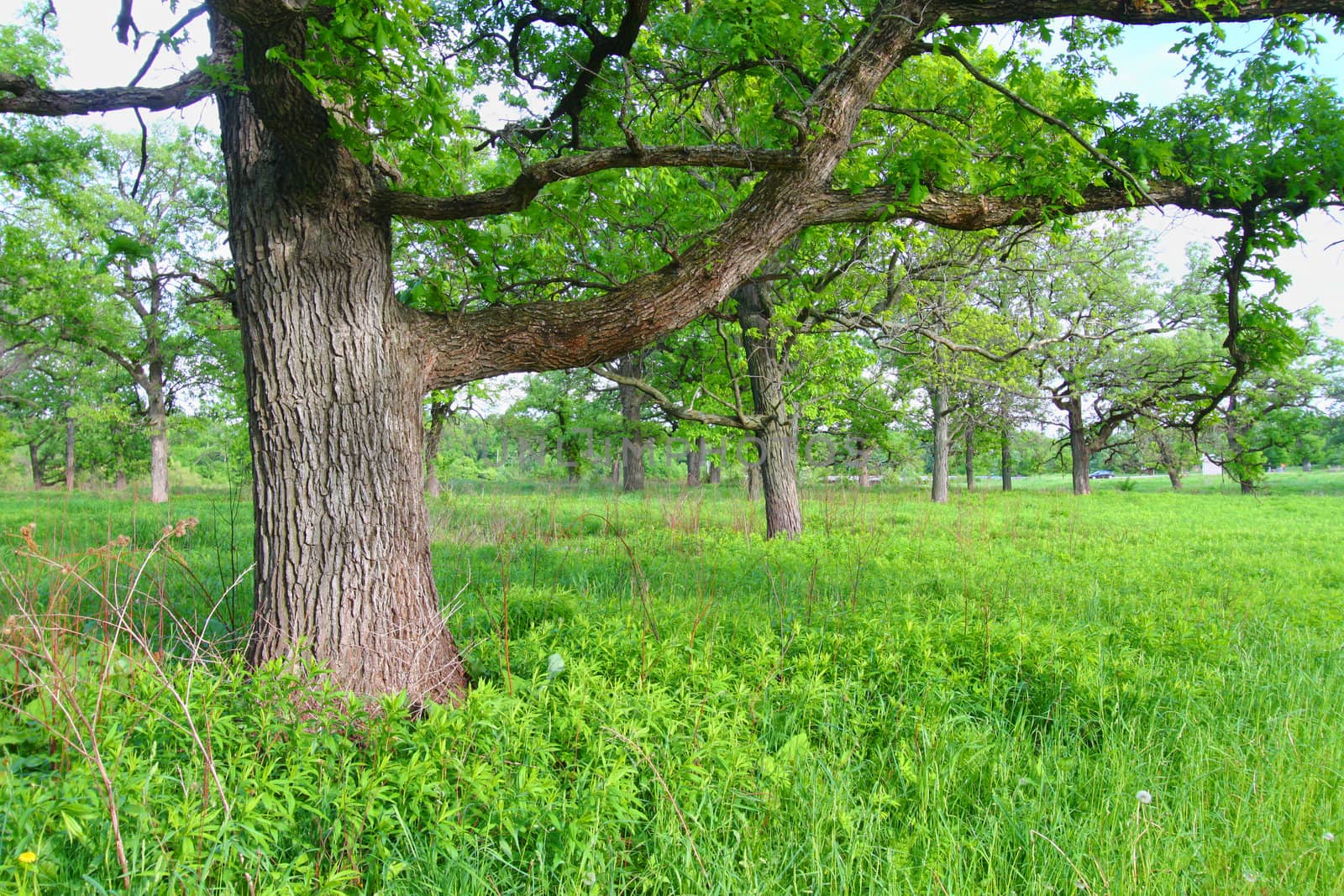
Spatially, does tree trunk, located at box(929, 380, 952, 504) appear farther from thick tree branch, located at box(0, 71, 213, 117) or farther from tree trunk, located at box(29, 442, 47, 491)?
tree trunk, located at box(29, 442, 47, 491)

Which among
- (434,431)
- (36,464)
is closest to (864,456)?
(434,431)

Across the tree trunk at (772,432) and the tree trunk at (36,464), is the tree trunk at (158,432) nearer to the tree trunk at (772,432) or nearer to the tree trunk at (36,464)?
the tree trunk at (36,464)

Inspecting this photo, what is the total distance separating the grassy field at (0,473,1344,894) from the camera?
7.16ft

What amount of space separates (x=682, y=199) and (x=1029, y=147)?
3.46 meters

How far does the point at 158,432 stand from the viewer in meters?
21.5

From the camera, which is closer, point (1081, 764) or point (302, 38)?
point (1081, 764)

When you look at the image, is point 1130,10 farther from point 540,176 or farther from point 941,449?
point 941,449

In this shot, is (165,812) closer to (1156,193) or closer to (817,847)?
(817,847)

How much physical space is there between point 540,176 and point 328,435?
1752mm

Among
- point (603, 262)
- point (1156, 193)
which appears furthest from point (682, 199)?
point (1156, 193)

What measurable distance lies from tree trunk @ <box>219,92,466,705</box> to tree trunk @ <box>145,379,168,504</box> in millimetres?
21536

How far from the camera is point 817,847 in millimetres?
2338

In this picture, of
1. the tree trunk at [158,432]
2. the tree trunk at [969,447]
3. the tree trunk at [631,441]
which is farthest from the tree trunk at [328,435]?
the tree trunk at [969,447]

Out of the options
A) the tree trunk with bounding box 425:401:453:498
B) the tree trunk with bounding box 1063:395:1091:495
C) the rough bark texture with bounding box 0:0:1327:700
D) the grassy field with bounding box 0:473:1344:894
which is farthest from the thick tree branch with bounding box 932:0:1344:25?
the tree trunk with bounding box 1063:395:1091:495
